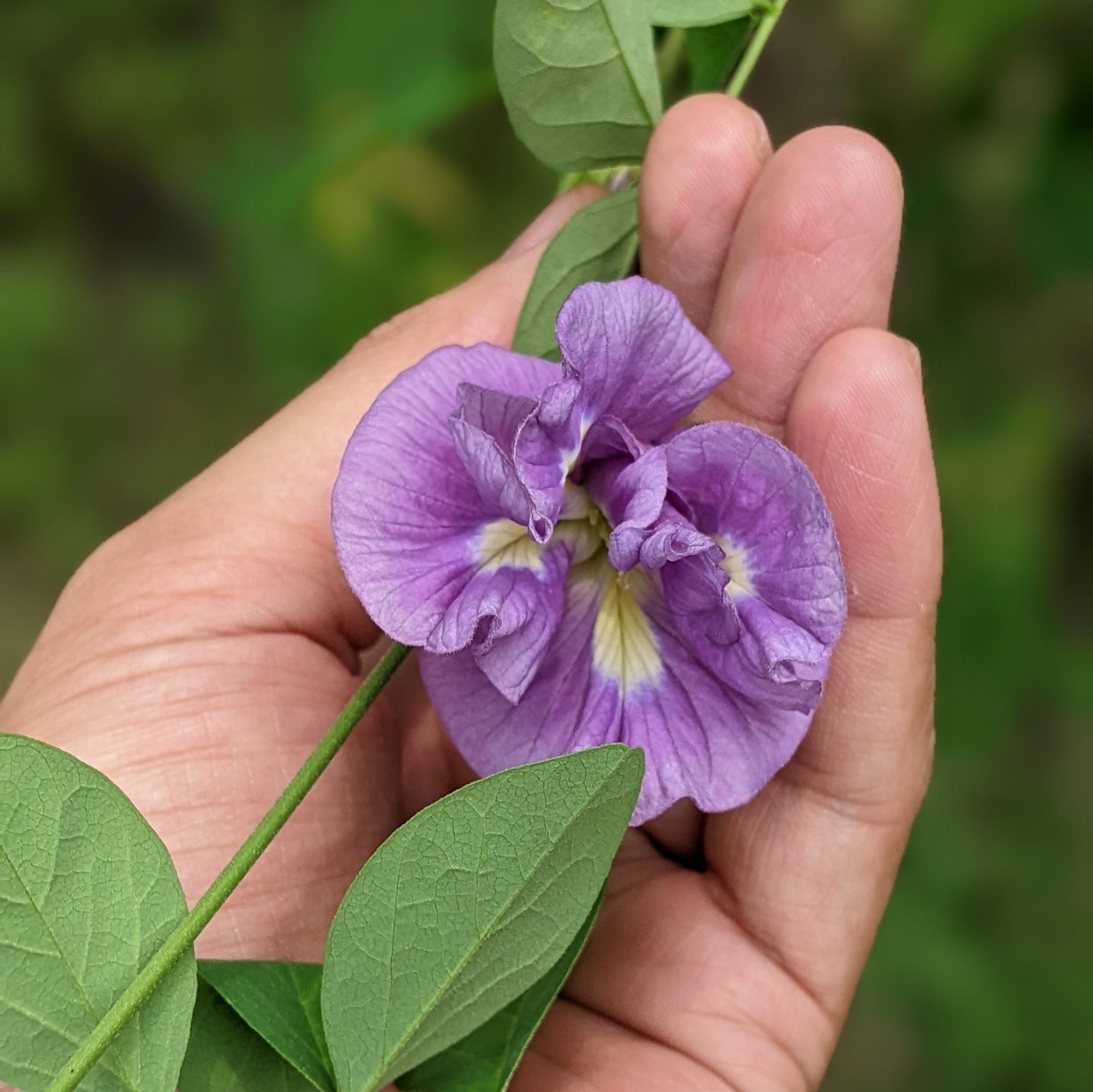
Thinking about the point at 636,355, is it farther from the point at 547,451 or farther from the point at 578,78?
the point at 578,78

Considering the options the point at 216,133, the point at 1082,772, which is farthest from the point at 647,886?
the point at 216,133

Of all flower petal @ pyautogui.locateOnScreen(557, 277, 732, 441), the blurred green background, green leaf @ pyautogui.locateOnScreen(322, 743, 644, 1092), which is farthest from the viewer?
the blurred green background

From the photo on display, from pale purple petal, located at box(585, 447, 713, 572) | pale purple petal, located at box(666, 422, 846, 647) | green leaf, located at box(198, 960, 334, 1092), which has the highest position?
pale purple petal, located at box(585, 447, 713, 572)

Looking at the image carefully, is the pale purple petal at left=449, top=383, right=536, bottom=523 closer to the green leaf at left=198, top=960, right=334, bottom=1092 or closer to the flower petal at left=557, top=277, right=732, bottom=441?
the flower petal at left=557, top=277, right=732, bottom=441

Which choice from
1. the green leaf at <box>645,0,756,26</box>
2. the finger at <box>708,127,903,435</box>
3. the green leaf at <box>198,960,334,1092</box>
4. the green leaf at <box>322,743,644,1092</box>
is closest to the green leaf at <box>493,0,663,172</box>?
the green leaf at <box>645,0,756,26</box>

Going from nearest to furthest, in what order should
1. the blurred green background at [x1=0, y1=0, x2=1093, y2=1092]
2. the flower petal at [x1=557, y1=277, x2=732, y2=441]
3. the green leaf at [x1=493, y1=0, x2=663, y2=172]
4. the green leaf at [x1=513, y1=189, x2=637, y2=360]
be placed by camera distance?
the flower petal at [x1=557, y1=277, x2=732, y2=441]
the green leaf at [x1=493, y1=0, x2=663, y2=172]
the green leaf at [x1=513, y1=189, x2=637, y2=360]
the blurred green background at [x1=0, y1=0, x2=1093, y2=1092]

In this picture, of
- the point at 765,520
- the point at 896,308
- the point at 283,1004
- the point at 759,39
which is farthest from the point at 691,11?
the point at 896,308

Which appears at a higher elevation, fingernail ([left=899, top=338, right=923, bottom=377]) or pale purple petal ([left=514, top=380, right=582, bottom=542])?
pale purple petal ([left=514, top=380, right=582, bottom=542])

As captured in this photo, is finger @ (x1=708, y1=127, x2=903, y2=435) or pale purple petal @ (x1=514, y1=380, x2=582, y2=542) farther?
finger @ (x1=708, y1=127, x2=903, y2=435)
